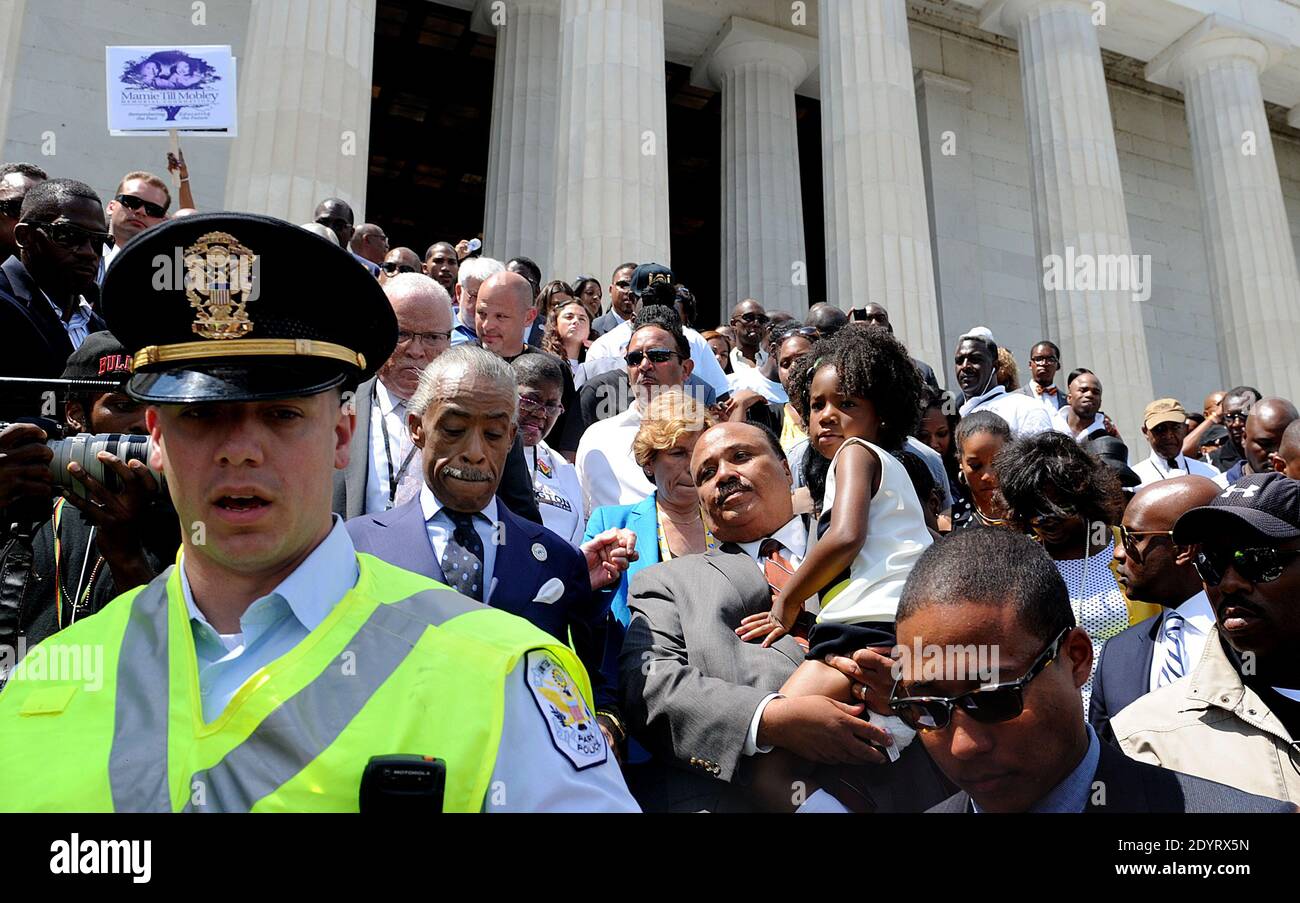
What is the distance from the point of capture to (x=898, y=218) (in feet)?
67.5

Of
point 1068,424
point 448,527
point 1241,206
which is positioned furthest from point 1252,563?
point 1241,206

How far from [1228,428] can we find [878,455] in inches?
421

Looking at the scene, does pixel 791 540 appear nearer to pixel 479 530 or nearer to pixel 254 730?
pixel 479 530

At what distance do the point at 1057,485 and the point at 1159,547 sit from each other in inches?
40.7

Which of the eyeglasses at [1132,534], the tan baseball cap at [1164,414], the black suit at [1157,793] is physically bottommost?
the black suit at [1157,793]

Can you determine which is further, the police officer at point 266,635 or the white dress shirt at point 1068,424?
the white dress shirt at point 1068,424

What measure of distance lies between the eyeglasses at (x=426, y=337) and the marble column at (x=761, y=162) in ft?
56.9

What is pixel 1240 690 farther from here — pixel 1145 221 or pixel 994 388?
pixel 1145 221

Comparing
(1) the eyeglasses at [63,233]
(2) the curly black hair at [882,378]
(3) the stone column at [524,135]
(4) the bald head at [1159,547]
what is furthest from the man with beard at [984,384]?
(3) the stone column at [524,135]

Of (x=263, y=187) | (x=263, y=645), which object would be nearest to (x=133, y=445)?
(x=263, y=645)

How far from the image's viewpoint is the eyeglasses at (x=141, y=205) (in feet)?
29.3

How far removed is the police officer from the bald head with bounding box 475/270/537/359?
6261mm

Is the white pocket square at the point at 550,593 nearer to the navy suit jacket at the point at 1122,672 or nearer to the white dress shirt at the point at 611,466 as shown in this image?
the navy suit jacket at the point at 1122,672

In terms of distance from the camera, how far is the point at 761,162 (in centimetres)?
2555
